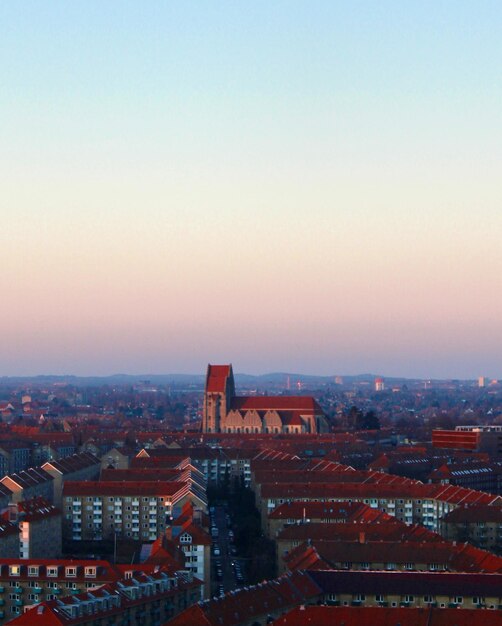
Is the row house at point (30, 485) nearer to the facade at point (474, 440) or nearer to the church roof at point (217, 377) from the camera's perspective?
the facade at point (474, 440)

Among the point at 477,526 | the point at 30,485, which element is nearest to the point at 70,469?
the point at 30,485

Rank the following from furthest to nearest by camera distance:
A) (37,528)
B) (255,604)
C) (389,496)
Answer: (389,496), (37,528), (255,604)

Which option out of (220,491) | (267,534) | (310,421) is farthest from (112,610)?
(310,421)

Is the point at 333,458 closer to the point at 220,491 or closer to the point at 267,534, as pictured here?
the point at 220,491

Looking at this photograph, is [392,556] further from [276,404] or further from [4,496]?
[276,404]

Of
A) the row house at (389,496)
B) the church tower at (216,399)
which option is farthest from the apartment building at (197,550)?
the church tower at (216,399)
